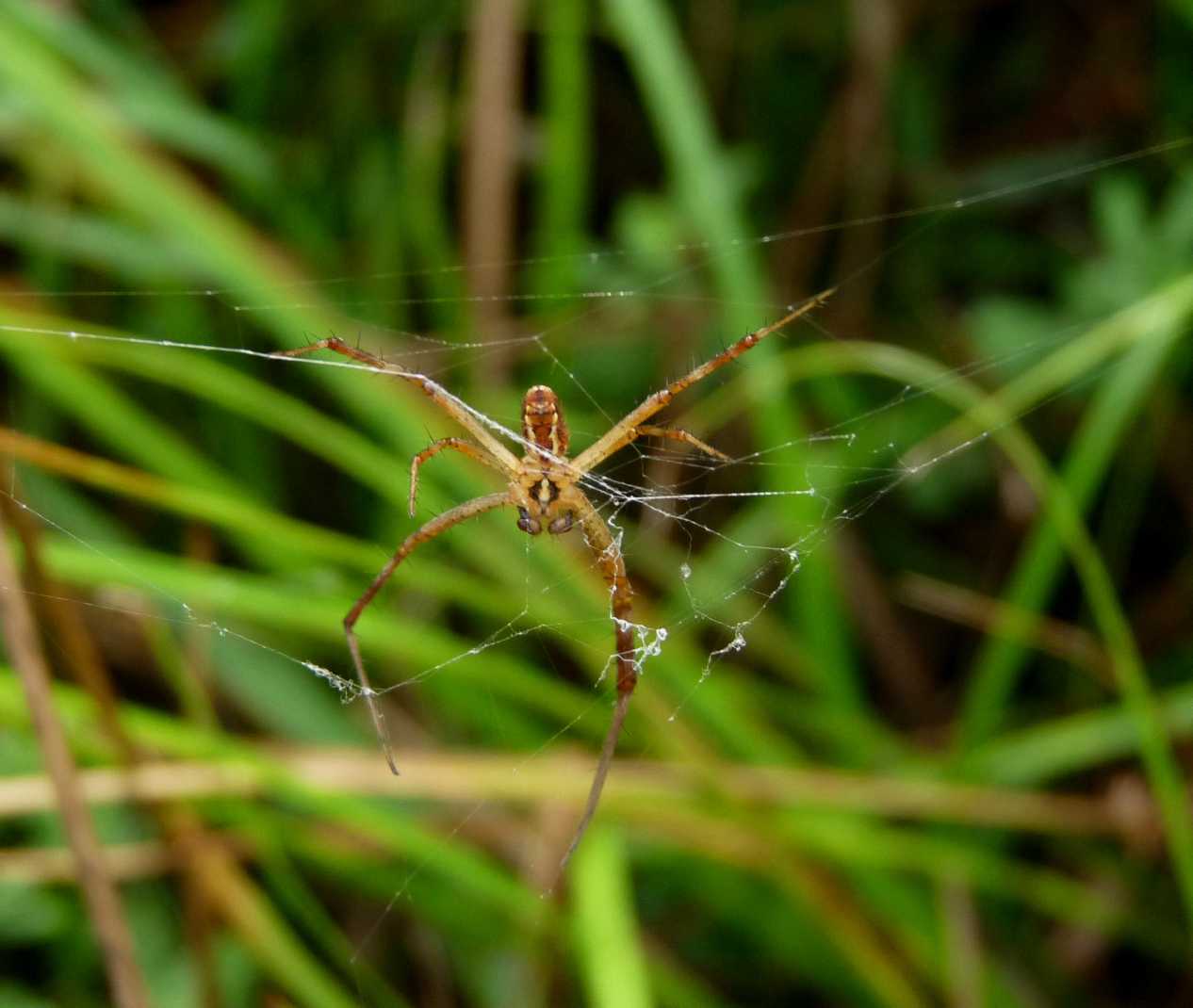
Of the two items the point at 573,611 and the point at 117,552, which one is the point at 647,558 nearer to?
the point at 573,611

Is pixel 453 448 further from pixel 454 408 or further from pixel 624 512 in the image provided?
pixel 624 512

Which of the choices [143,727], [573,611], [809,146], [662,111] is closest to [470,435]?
[573,611]

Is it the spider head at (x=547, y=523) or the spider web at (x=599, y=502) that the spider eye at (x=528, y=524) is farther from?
the spider web at (x=599, y=502)

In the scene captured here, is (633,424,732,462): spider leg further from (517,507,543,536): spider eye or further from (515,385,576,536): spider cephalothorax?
(517,507,543,536): spider eye

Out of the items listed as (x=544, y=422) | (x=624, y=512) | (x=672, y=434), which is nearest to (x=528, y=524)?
(x=544, y=422)

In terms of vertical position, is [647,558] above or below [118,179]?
below

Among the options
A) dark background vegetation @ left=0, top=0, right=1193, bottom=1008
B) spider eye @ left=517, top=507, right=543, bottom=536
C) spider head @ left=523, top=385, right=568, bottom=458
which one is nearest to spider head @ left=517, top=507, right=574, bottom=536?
spider eye @ left=517, top=507, right=543, bottom=536
